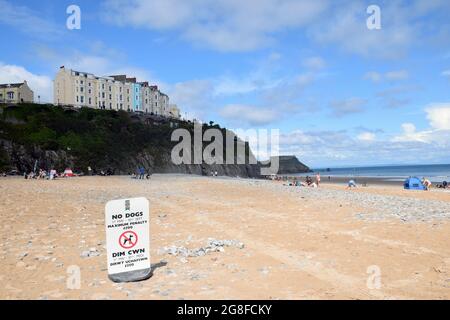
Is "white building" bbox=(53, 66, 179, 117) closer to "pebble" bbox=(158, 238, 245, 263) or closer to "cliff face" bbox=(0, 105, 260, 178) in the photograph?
"cliff face" bbox=(0, 105, 260, 178)

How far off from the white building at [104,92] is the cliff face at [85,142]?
58.5ft

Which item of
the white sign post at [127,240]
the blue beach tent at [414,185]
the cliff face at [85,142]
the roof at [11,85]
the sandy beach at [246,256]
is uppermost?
the roof at [11,85]

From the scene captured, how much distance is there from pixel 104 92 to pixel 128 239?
110 metres

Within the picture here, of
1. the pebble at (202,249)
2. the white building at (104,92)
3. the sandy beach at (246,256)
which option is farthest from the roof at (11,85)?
the pebble at (202,249)

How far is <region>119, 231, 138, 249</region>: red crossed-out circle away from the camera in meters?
7.77

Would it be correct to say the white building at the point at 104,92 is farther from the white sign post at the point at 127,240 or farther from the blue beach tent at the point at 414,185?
the white sign post at the point at 127,240

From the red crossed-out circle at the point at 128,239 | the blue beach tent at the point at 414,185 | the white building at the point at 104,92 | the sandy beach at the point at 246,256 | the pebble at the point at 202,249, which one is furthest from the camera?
the white building at the point at 104,92

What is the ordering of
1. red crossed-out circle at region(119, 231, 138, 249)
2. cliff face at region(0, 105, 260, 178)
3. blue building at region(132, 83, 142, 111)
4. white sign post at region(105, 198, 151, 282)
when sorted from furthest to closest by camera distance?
blue building at region(132, 83, 142, 111)
cliff face at region(0, 105, 260, 178)
red crossed-out circle at region(119, 231, 138, 249)
white sign post at region(105, 198, 151, 282)

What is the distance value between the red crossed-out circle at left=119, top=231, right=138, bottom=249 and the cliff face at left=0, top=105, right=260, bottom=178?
2086 inches

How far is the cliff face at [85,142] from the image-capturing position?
57531 millimetres

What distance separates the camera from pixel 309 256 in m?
9.37

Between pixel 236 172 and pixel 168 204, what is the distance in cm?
9069

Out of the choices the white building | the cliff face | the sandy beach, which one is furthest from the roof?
the sandy beach
